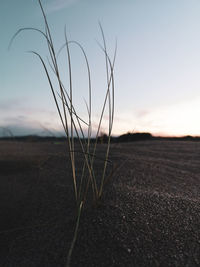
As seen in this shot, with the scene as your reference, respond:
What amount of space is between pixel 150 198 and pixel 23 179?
67cm

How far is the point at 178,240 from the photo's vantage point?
723 mm

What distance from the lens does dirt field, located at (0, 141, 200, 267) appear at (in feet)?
2.23

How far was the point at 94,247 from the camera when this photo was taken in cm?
71

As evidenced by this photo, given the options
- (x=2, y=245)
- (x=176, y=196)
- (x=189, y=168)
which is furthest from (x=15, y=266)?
(x=189, y=168)

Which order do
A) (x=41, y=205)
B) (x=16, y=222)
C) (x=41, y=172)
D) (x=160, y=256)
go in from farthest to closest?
1. (x=41, y=172)
2. (x=41, y=205)
3. (x=16, y=222)
4. (x=160, y=256)

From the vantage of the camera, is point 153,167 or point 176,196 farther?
point 153,167

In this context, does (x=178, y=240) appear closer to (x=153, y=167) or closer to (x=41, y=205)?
(x=41, y=205)

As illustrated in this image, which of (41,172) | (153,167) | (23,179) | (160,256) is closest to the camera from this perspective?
(160,256)

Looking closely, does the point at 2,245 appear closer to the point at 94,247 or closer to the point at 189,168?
the point at 94,247

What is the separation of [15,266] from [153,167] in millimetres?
1016

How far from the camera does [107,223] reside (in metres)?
0.79

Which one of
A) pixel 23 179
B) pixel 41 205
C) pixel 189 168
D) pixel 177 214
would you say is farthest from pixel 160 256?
pixel 189 168

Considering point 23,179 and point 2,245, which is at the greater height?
point 23,179

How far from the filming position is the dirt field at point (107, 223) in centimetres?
68
